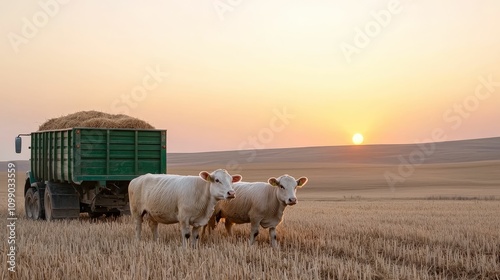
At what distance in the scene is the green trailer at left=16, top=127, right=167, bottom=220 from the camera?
52.4ft

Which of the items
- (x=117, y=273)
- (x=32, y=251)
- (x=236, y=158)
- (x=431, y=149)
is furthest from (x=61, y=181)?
(x=431, y=149)

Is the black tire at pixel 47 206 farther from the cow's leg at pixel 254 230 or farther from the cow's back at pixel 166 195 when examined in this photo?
the cow's leg at pixel 254 230

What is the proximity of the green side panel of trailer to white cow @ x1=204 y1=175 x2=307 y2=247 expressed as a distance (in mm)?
3728

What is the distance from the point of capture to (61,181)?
17.0 metres

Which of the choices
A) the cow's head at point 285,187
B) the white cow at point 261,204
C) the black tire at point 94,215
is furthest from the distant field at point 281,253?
the black tire at point 94,215

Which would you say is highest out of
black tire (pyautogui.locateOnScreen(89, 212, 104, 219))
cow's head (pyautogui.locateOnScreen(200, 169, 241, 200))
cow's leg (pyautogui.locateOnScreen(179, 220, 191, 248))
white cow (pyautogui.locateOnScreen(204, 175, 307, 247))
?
cow's head (pyautogui.locateOnScreen(200, 169, 241, 200))

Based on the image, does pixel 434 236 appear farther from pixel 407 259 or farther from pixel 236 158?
pixel 236 158

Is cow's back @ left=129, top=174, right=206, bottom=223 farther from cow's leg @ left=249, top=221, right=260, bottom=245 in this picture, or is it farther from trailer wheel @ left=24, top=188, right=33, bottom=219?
trailer wheel @ left=24, top=188, right=33, bottom=219

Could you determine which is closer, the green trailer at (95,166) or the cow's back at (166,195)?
the cow's back at (166,195)

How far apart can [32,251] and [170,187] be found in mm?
3496

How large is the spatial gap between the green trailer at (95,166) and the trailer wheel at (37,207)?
0.13ft

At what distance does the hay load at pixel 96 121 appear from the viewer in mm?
16766

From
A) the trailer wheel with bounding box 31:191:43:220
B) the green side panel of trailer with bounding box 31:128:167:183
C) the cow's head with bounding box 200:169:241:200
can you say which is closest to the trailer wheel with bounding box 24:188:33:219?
the trailer wheel with bounding box 31:191:43:220

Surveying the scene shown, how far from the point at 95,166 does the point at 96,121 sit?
148 centimetres
